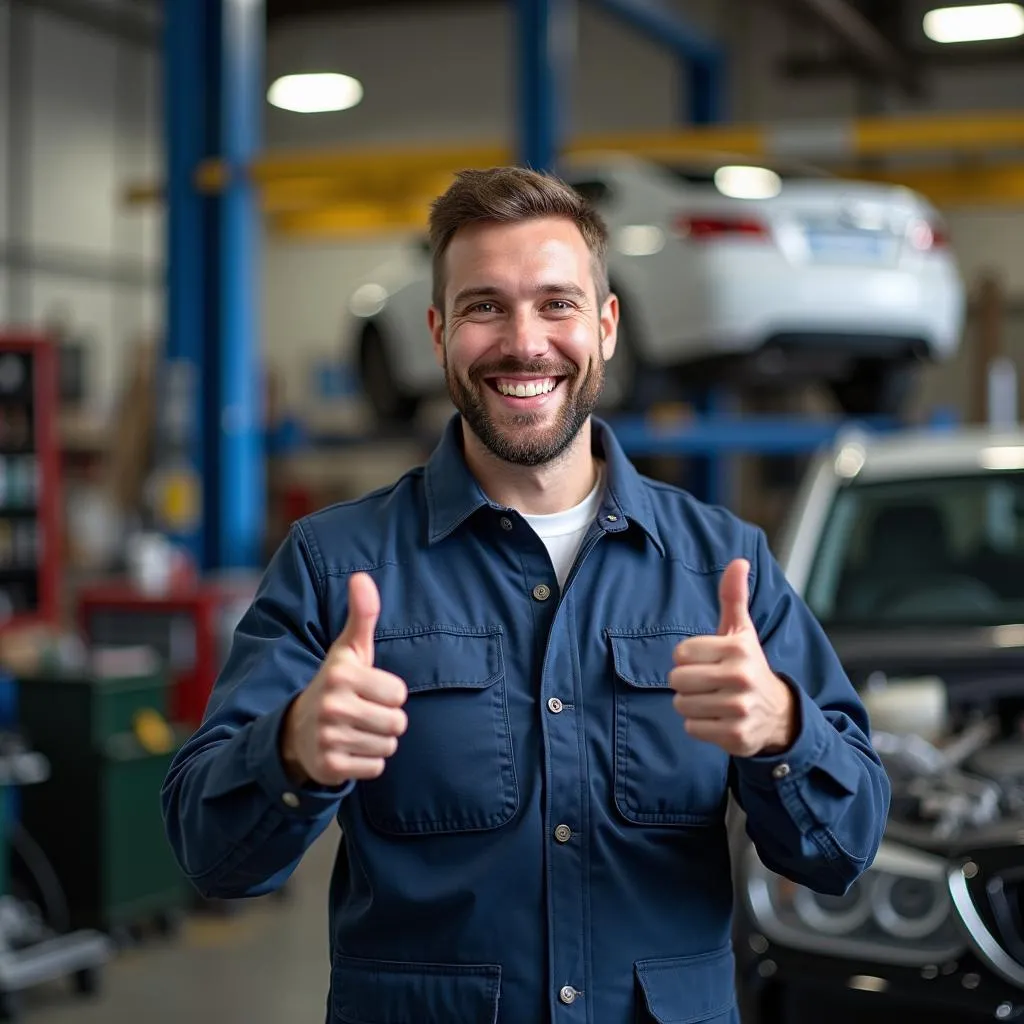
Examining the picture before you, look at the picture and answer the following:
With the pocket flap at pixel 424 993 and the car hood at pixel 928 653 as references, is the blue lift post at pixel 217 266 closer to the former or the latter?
the car hood at pixel 928 653

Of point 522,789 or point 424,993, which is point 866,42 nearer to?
point 522,789

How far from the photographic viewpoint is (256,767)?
5.27ft

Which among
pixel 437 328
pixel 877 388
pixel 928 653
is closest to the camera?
pixel 437 328

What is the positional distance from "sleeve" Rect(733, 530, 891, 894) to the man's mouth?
0.32 metres

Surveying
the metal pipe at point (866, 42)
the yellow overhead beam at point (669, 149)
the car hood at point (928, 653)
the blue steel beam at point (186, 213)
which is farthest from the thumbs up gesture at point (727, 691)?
the metal pipe at point (866, 42)

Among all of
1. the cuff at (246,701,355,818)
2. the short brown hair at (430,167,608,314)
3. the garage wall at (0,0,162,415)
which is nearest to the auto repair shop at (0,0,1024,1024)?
the cuff at (246,701,355,818)

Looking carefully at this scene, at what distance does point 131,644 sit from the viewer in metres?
6.71

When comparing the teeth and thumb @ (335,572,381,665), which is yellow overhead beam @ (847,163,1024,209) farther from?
thumb @ (335,572,381,665)

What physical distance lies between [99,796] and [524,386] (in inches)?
162

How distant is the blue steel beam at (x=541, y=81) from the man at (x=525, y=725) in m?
6.11

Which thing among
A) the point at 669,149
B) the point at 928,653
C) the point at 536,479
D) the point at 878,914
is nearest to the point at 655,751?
the point at 536,479

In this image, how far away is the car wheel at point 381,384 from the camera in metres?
8.19

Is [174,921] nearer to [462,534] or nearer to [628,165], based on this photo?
[628,165]

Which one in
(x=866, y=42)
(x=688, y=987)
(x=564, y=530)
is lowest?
(x=688, y=987)
